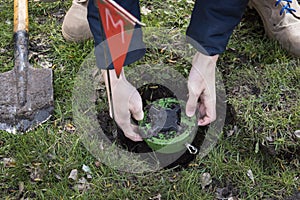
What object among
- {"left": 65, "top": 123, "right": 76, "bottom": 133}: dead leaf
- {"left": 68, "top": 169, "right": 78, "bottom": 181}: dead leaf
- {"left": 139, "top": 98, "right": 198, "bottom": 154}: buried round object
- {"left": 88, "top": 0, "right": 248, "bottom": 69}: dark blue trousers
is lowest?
{"left": 68, "top": 169, "right": 78, "bottom": 181}: dead leaf

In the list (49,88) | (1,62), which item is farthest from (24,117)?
(1,62)

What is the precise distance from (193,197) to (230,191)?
0.18m

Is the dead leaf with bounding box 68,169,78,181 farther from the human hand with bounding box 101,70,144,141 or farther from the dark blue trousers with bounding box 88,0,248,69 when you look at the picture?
the dark blue trousers with bounding box 88,0,248,69

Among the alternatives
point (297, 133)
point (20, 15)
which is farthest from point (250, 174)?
point (20, 15)

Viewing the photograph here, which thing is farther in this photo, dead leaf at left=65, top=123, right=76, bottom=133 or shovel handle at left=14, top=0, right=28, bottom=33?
shovel handle at left=14, top=0, right=28, bottom=33

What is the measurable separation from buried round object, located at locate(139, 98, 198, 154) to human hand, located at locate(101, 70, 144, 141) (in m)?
0.05

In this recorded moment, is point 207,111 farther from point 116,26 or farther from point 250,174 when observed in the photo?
point 116,26

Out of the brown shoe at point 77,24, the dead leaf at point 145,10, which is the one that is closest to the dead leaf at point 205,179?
the brown shoe at point 77,24

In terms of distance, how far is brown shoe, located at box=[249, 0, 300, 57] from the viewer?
7.89 ft

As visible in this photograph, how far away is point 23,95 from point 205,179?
3.27 ft

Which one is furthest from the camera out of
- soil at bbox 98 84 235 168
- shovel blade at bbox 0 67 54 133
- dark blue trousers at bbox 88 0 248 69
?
shovel blade at bbox 0 67 54 133

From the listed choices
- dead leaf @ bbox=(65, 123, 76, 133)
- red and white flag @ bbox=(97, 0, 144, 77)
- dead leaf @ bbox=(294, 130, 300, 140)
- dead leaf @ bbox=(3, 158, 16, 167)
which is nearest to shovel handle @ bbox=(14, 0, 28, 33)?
dead leaf @ bbox=(65, 123, 76, 133)

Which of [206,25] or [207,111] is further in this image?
[207,111]

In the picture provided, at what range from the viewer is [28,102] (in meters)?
2.21
